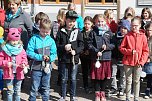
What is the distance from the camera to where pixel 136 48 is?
20.2ft

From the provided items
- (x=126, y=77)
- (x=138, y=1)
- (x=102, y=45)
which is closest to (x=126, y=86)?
(x=126, y=77)

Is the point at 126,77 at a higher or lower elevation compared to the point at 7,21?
lower

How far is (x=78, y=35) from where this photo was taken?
6203 mm

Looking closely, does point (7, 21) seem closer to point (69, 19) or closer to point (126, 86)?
point (69, 19)

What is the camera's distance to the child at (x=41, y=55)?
5.67 m

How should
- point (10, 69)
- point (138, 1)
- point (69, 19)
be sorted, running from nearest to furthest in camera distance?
point (10, 69), point (69, 19), point (138, 1)

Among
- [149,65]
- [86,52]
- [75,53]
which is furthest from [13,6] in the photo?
[149,65]

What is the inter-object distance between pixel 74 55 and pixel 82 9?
9.29m

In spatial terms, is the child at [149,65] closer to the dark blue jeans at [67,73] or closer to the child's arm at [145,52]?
the child's arm at [145,52]

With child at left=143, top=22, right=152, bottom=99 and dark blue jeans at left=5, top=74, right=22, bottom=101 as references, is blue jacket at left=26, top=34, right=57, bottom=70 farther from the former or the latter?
child at left=143, top=22, right=152, bottom=99

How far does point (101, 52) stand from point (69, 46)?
0.63 metres

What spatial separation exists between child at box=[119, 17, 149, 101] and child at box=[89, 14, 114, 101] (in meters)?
0.31

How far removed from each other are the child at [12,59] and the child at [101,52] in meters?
1.37

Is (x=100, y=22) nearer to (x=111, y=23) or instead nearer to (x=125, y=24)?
(x=125, y=24)
